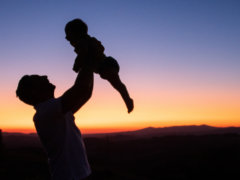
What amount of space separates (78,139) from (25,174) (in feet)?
42.9

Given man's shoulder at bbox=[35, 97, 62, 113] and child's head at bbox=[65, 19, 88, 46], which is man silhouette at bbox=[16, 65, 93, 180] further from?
child's head at bbox=[65, 19, 88, 46]

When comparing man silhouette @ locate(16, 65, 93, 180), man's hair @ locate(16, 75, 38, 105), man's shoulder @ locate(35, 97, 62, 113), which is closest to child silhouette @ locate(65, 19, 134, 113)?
man silhouette @ locate(16, 65, 93, 180)

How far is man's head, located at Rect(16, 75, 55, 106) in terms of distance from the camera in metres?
2.51

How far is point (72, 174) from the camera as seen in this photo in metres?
2.31

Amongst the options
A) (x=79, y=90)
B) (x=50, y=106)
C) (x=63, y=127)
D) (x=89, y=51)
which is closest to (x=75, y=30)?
(x=89, y=51)

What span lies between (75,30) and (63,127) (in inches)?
33.9

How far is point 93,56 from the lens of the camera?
2.20 metres

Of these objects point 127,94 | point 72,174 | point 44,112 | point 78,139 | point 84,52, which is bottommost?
point 72,174

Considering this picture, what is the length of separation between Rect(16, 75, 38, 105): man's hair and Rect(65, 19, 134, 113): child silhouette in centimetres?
46

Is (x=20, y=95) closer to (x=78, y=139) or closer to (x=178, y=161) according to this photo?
(x=78, y=139)

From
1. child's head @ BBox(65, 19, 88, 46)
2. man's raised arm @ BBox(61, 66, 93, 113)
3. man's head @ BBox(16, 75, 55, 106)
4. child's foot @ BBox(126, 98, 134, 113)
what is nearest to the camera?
man's raised arm @ BBox(61, 66, 93, 113)

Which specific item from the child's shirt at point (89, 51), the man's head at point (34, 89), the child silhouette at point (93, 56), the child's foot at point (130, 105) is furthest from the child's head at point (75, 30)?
the child's foot at point (130, 105)

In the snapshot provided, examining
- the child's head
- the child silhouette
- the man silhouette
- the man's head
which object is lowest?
the man silhouette

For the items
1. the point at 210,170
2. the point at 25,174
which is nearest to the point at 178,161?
the point at 210,170
